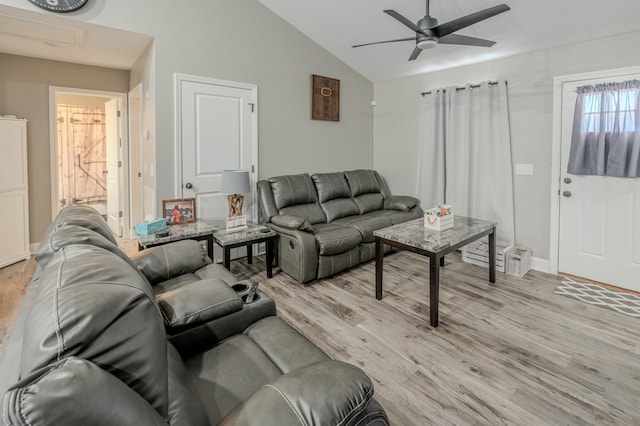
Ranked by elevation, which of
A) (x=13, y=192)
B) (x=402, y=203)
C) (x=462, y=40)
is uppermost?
(x=462, y=40)

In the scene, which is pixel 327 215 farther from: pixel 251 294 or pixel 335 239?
pixel 251 294

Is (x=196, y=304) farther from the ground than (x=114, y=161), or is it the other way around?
(x=114, y=161)

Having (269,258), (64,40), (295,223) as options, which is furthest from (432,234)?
(64,40)

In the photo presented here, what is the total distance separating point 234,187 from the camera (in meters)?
3.66

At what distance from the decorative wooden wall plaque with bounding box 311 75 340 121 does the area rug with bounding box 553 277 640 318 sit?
11.7 feet

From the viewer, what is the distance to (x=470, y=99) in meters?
4.43

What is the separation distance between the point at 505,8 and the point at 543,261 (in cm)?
278

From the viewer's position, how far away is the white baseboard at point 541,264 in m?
3.94

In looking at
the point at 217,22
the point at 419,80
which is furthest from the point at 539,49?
the point at 217,22

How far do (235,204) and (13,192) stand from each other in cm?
267

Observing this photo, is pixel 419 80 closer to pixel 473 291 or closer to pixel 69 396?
pixel 473 291

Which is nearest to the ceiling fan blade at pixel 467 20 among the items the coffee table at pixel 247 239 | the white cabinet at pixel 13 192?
the coffee table at pixel 247 239

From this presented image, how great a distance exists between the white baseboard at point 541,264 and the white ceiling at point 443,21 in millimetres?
2362

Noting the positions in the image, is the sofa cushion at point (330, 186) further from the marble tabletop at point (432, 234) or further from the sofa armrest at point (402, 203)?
the marble tabletop at point (432, 234)
